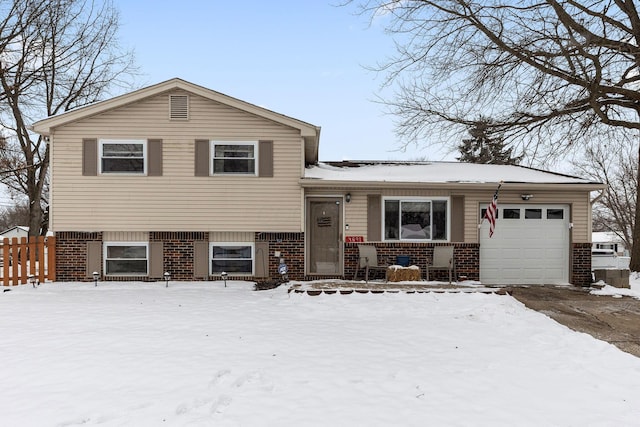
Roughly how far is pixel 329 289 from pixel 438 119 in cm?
908

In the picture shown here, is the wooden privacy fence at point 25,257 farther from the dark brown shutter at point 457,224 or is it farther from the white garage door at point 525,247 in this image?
the white garage door at point 525,247

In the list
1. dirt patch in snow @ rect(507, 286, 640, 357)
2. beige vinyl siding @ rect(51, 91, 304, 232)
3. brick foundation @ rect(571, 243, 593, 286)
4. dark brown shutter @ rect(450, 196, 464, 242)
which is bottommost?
dirt patch in snow @ rect(507, 286, 640, 357)

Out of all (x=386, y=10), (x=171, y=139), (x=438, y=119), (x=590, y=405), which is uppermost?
(x=386, y=10)

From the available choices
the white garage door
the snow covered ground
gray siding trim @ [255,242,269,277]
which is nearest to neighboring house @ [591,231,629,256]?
the white garage door

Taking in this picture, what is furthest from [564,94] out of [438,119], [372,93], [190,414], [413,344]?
[190,414]

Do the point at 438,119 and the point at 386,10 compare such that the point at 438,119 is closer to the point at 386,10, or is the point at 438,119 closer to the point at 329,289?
the point at 386,10

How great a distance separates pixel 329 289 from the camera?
29.1 ft

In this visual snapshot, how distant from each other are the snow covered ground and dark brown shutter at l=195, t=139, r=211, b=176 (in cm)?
398

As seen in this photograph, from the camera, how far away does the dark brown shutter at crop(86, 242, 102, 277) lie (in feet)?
34.2

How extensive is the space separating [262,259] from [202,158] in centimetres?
308

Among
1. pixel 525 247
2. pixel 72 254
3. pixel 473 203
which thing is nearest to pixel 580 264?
pixel 525 247

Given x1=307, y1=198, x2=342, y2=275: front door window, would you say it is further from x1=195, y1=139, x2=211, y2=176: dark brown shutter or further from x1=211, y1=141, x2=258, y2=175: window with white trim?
x1=195, y1=139, x2=211, y2=176: dark brown shutter

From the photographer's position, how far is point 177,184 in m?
10.5

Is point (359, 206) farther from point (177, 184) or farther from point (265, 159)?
point (177, 184)
